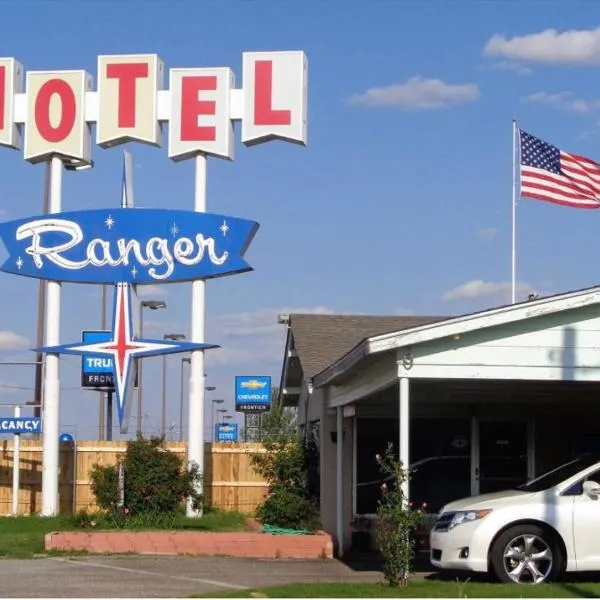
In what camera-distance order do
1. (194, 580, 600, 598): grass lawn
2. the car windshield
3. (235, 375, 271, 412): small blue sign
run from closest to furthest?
(194, 580, 600, 598): grass lawn → the car windshield → (235, 375, 271, 412): small blue sign

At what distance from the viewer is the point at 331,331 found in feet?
83.2

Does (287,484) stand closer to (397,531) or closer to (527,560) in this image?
(397,531)

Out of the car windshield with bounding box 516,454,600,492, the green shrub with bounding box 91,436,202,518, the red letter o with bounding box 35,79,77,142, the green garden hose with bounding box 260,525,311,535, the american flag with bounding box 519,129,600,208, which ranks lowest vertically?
the green garden hose with bounding box 260,525,311,535

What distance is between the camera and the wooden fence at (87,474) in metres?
31.2

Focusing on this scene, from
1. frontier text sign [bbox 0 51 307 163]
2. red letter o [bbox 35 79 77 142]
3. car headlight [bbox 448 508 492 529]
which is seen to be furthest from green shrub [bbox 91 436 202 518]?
car headlight [bbox 448 508 492 529]

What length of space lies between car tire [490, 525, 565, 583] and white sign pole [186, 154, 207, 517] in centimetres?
1201

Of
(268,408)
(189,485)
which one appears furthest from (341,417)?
(268,408)

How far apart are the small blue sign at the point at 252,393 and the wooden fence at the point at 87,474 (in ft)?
119

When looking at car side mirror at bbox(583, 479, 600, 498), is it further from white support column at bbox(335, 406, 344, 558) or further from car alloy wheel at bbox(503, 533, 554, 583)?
white support column at bbox(335, 406, 344, 558)

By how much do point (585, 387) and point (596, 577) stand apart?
3.50m

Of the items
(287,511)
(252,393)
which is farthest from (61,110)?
(252,393)

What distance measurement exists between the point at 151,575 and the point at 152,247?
10.4 m

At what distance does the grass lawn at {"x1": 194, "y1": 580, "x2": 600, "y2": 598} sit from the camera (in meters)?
13.1

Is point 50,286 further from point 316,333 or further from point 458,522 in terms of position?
point 458,522
